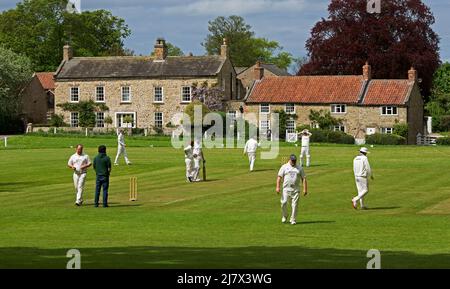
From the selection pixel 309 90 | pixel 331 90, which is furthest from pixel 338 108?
pixel 309 90

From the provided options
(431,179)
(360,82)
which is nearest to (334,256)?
(431,179)

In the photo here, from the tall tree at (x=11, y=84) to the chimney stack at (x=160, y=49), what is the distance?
48.7 feet

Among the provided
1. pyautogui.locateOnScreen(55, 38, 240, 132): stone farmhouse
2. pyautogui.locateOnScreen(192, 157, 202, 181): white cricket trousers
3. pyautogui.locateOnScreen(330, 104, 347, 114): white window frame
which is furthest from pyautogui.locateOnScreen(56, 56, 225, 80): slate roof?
pyautogui.locateOnScreen(192, 157, 202, 181): white cricket trousers

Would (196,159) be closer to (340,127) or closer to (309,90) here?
(340,127)

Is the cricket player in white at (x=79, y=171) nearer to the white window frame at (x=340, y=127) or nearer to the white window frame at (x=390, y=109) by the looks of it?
the white window frame at (x=390, y=109)

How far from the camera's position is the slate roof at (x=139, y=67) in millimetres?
101125

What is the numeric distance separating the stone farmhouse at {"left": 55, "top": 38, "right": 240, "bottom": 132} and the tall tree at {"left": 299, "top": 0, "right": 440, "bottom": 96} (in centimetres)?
1056

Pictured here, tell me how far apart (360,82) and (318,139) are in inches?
587

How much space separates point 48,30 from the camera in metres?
123

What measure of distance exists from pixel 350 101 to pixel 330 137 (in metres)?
11.6

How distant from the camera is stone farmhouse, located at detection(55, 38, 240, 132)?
101 meters

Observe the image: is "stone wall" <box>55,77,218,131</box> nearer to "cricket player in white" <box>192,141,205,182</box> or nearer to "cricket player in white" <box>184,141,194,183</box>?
"cricket player in white" <box>192,141,205,182</box>

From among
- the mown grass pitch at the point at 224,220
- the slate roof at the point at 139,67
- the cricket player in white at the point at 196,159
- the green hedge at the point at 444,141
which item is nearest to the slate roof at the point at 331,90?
the slate roof at the point at 139,67
